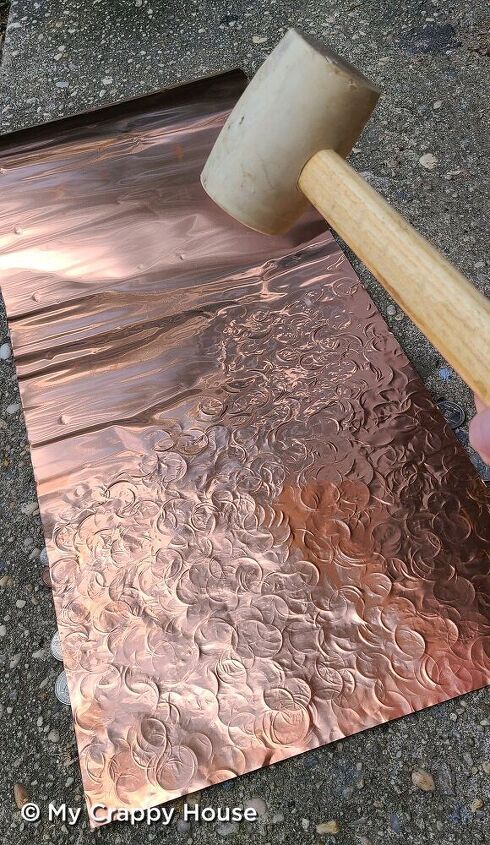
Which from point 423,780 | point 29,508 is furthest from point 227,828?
point 29,508

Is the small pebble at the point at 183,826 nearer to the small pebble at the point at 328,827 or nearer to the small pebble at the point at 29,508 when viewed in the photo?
the small pebble at the point at 328,827

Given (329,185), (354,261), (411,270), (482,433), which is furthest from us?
(354,261)

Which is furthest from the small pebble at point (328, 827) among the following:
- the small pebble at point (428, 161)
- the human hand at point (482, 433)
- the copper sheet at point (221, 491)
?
the small pebble at point (428, 161)

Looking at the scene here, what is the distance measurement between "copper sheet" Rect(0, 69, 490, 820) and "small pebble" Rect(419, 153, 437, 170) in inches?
13.6

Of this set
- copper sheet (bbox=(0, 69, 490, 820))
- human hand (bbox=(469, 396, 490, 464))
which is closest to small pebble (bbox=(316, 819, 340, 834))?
copper sheet (bbox=(0, 69, 490, 820))

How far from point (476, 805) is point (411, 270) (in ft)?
2.42

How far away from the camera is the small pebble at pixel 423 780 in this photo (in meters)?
0.99

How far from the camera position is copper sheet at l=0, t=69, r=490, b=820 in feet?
3.35

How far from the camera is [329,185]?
1.11 meters

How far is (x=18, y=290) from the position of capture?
1.54m

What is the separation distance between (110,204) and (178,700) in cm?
114

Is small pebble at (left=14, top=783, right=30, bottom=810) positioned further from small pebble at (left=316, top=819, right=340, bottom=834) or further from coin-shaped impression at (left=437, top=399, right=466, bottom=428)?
coin-shaped impression at (left=437, top=399, right=466, bottom=428)

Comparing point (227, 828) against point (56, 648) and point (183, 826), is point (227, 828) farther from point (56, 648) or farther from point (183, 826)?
point (56, 648)

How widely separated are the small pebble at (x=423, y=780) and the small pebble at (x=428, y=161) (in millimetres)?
1301
